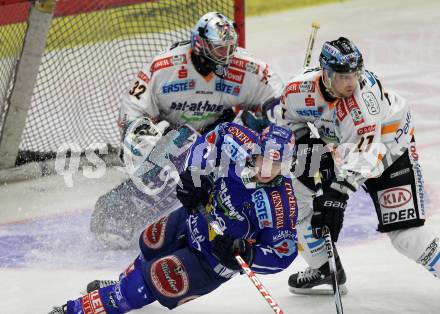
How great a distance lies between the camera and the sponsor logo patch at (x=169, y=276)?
4.11 m

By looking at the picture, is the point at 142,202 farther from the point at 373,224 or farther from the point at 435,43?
the point at 435,43

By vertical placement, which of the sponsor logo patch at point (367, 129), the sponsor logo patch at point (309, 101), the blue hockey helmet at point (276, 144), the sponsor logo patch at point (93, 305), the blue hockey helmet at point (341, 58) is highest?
the blue hockey helmet at point (341, 58)

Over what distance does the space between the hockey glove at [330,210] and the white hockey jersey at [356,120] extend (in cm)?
10

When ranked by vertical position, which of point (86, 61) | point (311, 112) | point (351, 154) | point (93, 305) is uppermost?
point (86, 61)

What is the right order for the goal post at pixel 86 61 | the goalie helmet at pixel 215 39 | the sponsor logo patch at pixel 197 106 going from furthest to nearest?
the goal post at pixel 86 61
the sponsor logo patch at pixel 197 106
the goalie helmet at pixel 215 39

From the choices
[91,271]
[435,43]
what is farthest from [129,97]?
[435,43]

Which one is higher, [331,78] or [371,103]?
[331,78]

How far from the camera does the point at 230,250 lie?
13.1 ft

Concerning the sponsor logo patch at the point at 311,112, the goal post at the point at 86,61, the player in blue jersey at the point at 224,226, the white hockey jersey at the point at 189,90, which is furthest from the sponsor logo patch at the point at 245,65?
the player in blue jersey at the point at 224,226

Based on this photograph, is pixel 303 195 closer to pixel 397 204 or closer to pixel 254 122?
pixel 397 204

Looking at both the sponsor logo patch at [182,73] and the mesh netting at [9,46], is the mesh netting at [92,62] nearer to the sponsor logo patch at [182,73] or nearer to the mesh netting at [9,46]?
the mesh netting at [9,46]

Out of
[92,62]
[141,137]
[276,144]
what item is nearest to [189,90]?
[141,137]

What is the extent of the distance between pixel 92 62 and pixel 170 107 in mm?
2018

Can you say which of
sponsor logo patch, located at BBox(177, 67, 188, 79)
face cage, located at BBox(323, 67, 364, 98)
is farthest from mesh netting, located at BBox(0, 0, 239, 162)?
face cage, located at BBox(323, 67, 364, 98)
